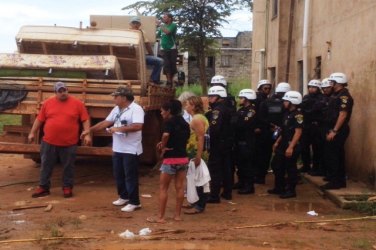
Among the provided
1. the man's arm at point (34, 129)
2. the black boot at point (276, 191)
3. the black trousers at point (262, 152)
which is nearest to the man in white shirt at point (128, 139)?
the man's arm at point (34, 129)

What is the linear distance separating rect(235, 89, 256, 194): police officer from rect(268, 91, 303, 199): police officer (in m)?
0.39

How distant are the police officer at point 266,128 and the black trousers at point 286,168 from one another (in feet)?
2.13

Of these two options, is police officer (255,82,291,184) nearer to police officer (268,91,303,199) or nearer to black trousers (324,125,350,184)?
police officer (268,91,303,199)

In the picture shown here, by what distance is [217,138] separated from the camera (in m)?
8.22

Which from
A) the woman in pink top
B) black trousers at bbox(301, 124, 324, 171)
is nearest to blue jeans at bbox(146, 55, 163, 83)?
black trousers at bbox(301, 124, 324, 171)

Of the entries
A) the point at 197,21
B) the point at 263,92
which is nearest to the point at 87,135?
the point at 263,92

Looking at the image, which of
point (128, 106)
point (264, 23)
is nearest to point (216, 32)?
point (264, 23)

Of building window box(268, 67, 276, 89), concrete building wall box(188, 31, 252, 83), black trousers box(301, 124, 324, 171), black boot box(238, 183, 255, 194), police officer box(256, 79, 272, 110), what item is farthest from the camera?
concrete building wall box(188, 31, 252, 83)

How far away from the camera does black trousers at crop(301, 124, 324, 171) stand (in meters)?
9.98

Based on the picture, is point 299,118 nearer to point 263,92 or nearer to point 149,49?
point 263,92

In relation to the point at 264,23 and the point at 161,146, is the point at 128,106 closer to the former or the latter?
the point at 161,146

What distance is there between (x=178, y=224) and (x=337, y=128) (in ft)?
9.76

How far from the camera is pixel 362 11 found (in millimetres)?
9578

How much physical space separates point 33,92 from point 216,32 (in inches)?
1032
